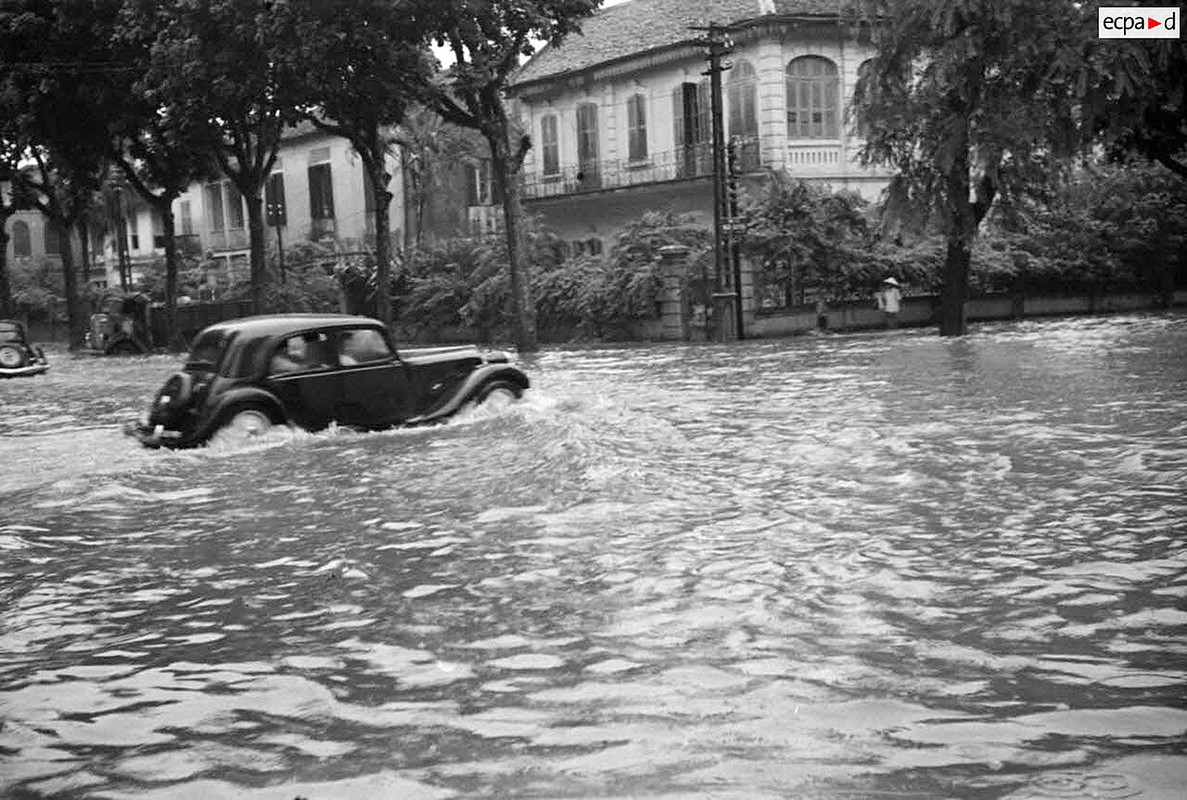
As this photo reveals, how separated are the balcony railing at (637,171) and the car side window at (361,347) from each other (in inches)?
995

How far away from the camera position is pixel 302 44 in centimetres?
2920

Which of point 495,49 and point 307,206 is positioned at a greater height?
point 495,49

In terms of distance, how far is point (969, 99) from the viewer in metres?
26.7

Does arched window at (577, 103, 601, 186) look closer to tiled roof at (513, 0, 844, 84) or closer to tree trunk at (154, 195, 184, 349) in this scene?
tiled roof at (513, 0, 844, 84)

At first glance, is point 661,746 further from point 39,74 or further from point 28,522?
point 39,74

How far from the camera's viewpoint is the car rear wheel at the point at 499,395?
56.2 ft

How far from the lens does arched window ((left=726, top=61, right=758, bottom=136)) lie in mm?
42125

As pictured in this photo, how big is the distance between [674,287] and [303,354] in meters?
23.3

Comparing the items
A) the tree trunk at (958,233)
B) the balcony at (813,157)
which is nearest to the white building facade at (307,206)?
the balcony at (813,157)

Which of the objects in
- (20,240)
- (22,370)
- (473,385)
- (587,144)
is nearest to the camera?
(473,385)

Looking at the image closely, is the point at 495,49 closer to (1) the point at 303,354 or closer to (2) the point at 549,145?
(1) the point at 303,354

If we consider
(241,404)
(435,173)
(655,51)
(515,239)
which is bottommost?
(241,404)

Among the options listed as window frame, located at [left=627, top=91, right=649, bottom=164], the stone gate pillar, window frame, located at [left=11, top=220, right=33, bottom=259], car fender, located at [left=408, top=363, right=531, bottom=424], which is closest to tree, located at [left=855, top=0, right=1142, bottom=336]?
the stone gate pillar

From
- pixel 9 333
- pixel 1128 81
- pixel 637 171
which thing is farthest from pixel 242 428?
pixel 637 171
